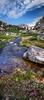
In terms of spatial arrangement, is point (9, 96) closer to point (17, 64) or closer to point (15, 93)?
point (15, 93)

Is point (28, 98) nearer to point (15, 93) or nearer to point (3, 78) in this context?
point (15, 93)

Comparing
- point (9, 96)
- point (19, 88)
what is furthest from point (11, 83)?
point (9, 96)

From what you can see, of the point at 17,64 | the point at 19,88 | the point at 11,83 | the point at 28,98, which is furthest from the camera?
the point at 17,64

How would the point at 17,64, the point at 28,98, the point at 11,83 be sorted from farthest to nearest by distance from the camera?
the point at 17,64
the point at 11,83
the point at 28,98

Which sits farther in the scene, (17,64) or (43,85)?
(17,64)

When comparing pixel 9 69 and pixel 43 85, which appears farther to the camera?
pixel 9 69

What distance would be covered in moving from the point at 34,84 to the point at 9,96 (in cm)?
396

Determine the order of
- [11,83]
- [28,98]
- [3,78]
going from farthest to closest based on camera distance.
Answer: [3,78], [11,83], [28,98]

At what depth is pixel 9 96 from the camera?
18781 millimetres

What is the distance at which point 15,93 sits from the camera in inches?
762

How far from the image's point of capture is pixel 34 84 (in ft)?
71.2

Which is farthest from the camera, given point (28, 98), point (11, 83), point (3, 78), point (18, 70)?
point (18, 70)

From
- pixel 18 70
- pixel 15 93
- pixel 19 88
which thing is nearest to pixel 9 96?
pixel 15 93

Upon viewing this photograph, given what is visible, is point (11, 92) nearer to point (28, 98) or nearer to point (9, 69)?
point (28, 98)
